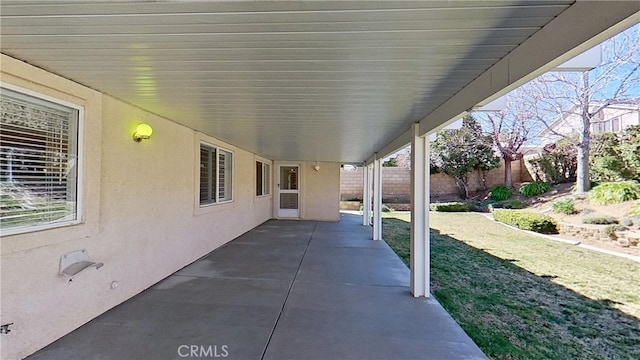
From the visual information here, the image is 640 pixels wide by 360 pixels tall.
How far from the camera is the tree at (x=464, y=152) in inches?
715

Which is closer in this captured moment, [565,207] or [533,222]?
[533,222]

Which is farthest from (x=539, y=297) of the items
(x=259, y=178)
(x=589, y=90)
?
(x=589, y=90)

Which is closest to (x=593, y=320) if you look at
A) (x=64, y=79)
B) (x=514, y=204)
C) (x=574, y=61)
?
(x=574, y=61)

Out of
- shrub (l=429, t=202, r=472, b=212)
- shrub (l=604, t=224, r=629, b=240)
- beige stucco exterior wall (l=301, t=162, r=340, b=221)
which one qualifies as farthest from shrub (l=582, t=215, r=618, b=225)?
beige stucco exterior wall (l=301, t=162, r=340, b=221)

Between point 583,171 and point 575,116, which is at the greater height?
point 575,116

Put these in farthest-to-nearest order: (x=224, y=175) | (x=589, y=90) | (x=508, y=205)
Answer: (x=508, y=205), (x=589, y=90), (x=224, y=175)

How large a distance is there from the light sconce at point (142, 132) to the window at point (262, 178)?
6.25m

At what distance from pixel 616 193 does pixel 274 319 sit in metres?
12.7

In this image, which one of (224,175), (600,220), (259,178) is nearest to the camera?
(224,175)

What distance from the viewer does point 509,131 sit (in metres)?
17.5

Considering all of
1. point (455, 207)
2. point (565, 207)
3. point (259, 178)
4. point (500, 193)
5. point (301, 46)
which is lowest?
point (455, 207)

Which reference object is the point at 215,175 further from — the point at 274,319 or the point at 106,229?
the point at 274,319

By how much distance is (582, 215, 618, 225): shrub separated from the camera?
8.88m

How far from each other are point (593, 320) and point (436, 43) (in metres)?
4.19
